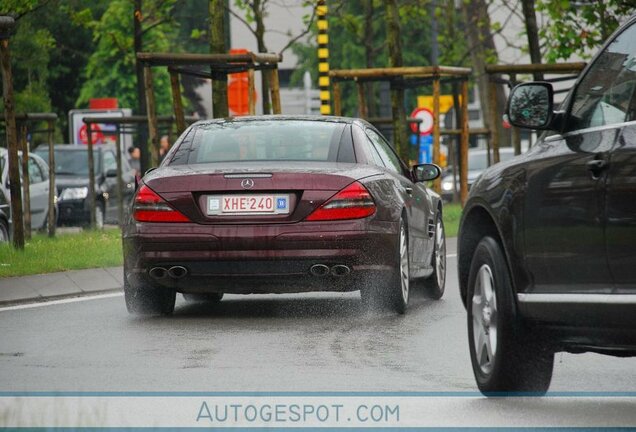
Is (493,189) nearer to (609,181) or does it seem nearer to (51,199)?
(609,181)

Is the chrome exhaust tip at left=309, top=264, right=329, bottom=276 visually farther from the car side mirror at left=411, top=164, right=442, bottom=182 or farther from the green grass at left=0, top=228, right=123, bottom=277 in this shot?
the green grass at left=0, top=228, right=123, bottom=277

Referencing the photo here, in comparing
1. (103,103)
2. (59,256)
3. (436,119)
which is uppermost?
(436,119)

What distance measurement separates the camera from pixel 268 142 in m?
12.5

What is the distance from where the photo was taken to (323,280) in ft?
38.5

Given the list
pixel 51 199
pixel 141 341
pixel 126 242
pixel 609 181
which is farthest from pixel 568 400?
pixel 51 199

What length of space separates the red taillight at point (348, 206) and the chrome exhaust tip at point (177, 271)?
0.89 metres

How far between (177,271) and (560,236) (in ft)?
15.9

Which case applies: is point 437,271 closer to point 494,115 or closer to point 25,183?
point 25,183

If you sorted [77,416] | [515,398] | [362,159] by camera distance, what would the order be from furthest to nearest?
[362,159] < [515,398] < [77,416]

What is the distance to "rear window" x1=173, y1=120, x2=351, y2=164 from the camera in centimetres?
1238

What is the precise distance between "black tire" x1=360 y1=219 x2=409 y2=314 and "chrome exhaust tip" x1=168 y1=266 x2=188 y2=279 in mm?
1210

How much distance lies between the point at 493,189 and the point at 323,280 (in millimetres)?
3921

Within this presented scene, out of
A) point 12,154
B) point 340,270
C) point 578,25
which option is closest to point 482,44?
point 578,25

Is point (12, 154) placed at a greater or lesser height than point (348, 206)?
lesser
